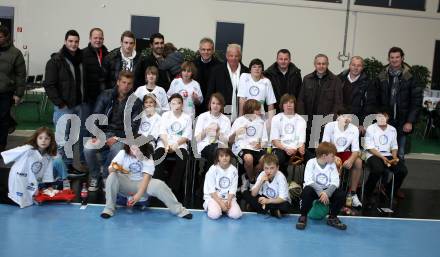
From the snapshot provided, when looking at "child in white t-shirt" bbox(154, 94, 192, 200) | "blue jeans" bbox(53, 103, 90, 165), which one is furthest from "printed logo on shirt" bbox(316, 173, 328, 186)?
"blue jeans" bbox(53, 103, 90, 165)

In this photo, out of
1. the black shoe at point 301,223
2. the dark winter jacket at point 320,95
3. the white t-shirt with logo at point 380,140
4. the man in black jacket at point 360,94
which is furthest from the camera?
the man in black jacket at point 360,94

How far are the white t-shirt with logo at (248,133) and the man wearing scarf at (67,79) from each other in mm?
1724

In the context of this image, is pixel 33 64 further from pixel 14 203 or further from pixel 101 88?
pixel 14 203

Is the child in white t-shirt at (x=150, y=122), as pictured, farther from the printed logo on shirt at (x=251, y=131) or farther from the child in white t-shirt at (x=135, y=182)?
the printed logo on shirt at (x=251, y=131)

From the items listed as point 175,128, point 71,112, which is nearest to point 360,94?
point 175,128

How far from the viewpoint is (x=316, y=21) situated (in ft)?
41.1

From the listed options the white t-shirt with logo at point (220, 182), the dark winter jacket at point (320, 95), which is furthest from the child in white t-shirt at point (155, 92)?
the dark winter jacket at point (320, 95)

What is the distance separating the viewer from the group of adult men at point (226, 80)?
5152 mm

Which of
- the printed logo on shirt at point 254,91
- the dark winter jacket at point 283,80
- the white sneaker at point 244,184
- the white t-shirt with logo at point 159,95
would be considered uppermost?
the dark winter jacket at point 283,80

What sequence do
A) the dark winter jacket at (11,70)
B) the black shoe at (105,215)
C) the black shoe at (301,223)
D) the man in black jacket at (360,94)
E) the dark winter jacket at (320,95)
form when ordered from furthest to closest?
the dark winter jacket at (11,70)
the man in black jacket at (360,94)
the dark winter jacket at (320,95)
the black shoe at (301,223)
the black shoe at (105,215)

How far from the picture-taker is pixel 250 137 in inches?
195

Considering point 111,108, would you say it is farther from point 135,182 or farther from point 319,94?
point 319,94

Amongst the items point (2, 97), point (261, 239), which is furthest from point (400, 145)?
point (2, 97)

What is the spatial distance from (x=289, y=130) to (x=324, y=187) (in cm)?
91
